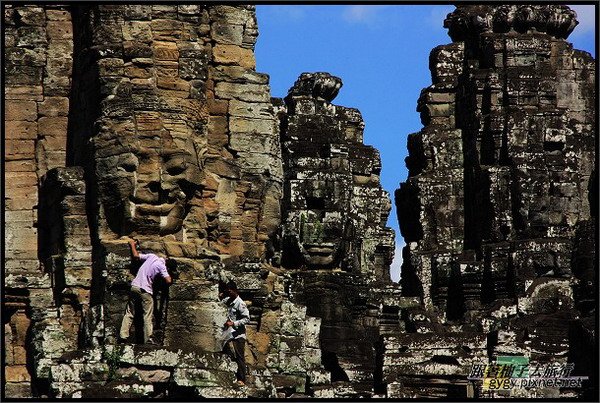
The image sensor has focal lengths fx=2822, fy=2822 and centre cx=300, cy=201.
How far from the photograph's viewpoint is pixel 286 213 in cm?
5406

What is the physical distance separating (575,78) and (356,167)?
845cm

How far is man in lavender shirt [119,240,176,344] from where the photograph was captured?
36719 millimetres

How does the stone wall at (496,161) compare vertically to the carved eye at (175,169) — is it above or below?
above

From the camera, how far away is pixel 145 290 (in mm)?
36781

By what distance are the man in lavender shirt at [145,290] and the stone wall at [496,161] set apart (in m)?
22.3

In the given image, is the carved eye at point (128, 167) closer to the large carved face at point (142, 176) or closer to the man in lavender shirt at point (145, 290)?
the large carved face at point (142, 176)

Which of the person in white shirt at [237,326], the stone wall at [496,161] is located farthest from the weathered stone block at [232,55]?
the stone wall at [496,161]

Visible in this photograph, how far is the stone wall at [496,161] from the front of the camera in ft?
202

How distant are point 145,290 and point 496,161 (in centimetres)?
2759

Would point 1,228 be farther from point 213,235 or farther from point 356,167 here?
point 356,167

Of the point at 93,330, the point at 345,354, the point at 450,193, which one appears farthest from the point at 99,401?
the point at 450,193

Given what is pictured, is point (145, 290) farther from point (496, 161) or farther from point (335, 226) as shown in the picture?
point (496, 161)

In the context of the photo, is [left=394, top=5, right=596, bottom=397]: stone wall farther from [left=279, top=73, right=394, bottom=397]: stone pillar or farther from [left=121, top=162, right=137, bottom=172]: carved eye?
[left=121, top=162, right=137, bottom=172]: carved eye

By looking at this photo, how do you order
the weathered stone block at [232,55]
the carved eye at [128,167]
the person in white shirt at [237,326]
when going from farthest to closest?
the weathered stone block at [232,55] → the person in white shirt at [237,326] → the carved eye at [128,167]
